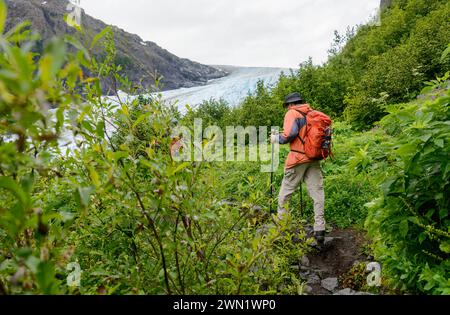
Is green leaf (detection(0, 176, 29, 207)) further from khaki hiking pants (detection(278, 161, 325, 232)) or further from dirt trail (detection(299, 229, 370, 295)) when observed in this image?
khaki hiking pants (detection(278, 161, 325, 232))

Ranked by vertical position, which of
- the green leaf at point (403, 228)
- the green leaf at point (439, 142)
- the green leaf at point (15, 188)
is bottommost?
the green leaf at point (403, 228)

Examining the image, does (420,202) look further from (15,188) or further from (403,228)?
(15,188)

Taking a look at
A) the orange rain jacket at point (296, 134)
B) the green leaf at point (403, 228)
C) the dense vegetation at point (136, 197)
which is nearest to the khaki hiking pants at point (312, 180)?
the orange rain jacket at point (296, 134)

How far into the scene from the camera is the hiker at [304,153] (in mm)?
5203

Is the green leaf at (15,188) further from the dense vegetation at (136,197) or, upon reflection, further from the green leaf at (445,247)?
the green leaf at (445,247)

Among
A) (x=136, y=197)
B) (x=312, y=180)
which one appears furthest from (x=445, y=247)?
(x=312, y=180)

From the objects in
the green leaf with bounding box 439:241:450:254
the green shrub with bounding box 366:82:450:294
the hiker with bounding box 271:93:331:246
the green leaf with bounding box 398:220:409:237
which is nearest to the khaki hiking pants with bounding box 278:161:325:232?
the hiker with bounding box 271:93:331:246

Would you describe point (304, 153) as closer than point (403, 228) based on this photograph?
No

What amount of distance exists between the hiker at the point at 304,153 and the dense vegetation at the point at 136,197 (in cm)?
117

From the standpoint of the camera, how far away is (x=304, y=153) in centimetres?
522

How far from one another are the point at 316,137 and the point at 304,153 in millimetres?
286
